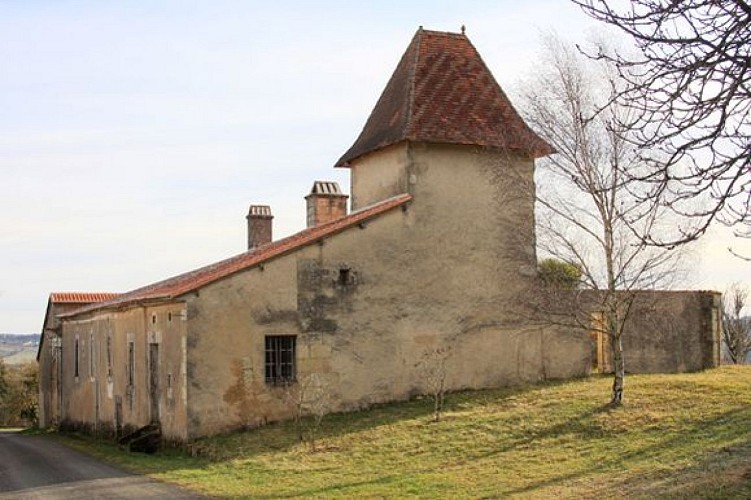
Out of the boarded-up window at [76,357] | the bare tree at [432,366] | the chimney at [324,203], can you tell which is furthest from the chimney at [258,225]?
the bare tree at [432,366]

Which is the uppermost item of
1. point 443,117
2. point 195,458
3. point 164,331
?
point 443,117

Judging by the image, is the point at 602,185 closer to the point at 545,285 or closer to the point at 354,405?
the point at 545,285

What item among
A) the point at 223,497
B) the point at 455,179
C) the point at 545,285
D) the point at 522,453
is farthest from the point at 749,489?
the point at 455,179

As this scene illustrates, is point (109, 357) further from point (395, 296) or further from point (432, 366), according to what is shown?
point (432, 366)

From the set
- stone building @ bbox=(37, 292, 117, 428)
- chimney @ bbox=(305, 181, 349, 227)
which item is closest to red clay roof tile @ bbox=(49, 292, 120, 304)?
stone building @ bbox=(37, 292, 117, 428)

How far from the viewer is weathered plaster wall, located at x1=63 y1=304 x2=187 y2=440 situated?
2120 cm

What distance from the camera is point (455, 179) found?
23.5 m

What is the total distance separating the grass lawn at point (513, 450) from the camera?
13.3 m

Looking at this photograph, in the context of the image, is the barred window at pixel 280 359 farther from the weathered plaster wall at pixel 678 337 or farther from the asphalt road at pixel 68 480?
the weathered plaster wall at pixel 678 337

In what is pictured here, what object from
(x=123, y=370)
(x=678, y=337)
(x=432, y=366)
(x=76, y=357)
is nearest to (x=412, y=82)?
(x=432, y=366)

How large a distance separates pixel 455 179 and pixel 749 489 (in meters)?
13.4

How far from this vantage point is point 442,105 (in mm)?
24266

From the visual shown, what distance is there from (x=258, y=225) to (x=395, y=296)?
12932mm

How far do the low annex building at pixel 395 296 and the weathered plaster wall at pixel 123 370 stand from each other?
95 millimetres
